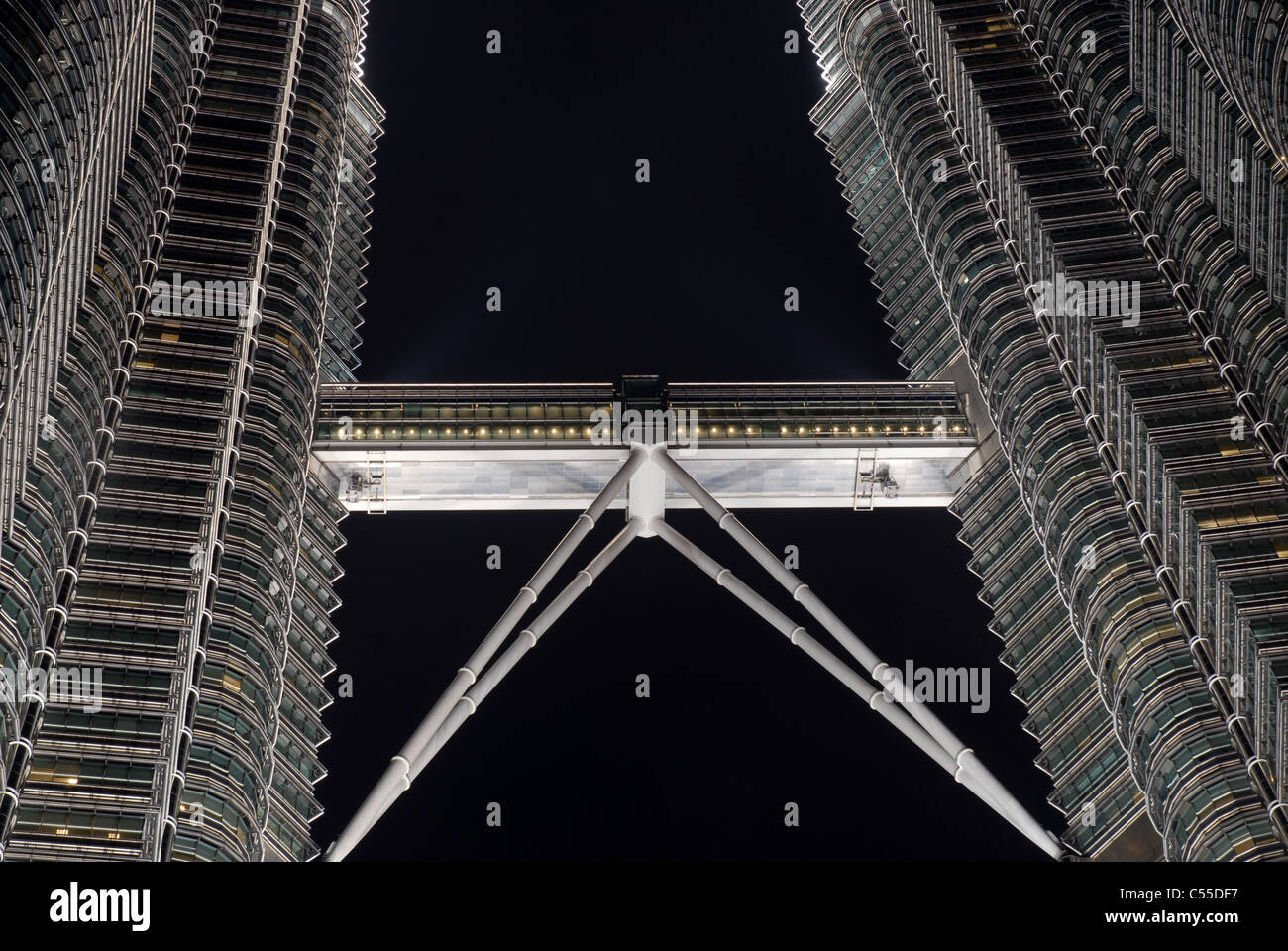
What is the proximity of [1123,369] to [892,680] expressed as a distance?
26471mm

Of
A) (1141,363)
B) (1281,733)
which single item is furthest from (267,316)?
(1281,733)

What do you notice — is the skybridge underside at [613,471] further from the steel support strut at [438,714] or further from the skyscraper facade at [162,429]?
the steel support strut at [438,714]

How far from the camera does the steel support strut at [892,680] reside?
112m

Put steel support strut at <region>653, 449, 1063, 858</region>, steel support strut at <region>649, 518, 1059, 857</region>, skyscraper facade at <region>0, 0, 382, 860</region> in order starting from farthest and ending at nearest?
steel support strut at <region>649, 518, 1059, 857</region> → steel support strut at <region>653, 449, 1063, 858</region> → skyscraper facade at <region>0, 0, 382, 860</region>

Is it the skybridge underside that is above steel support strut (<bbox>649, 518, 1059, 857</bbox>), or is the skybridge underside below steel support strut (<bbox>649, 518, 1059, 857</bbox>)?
above

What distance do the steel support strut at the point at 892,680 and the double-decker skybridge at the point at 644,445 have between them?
7316 millimetres

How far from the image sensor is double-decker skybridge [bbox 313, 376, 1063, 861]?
146 m

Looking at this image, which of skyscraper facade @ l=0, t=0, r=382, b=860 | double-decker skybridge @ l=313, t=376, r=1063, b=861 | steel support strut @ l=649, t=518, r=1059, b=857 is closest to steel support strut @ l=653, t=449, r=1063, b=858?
steel support strut @ l=649, t=518, r=1059, b=857

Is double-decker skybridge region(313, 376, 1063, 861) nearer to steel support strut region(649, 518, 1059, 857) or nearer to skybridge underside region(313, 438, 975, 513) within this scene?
skybridge underside region(313, 438, 975, 513)

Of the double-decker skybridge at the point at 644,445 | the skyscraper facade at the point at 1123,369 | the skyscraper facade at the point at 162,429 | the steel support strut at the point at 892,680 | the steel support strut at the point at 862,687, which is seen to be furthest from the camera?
the double-decker skybridge at the point at 644,445

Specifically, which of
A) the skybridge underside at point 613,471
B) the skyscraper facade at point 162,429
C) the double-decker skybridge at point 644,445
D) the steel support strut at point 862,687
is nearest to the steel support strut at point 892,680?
the steel support strut at point 862,687

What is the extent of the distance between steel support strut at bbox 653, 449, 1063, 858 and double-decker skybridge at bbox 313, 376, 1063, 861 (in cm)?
732
